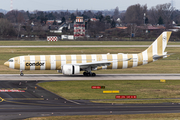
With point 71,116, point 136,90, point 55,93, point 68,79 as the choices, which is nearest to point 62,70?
point 68,79

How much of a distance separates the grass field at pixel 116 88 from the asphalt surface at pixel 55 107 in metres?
2.21

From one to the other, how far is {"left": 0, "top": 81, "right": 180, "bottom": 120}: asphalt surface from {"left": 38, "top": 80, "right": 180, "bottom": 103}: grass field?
2.21m

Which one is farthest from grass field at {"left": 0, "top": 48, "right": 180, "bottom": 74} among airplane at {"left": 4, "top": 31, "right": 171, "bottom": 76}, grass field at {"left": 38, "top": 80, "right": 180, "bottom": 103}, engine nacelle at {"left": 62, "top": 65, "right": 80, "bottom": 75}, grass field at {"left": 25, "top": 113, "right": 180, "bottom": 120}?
grass field at {"left": 25, "top": 113, "right": 180, "bottom": 120}

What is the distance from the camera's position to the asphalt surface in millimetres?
26047

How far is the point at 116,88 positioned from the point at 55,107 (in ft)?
41.2

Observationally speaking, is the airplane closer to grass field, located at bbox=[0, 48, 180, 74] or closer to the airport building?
grass field, located at bbox=[0, 48, 180, 74]

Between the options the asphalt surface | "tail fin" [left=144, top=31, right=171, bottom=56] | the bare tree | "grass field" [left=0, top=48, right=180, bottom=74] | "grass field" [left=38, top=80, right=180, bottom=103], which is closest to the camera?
the asphalt surface

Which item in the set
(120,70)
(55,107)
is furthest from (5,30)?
(55,107)

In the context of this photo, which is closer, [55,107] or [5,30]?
[55,107]

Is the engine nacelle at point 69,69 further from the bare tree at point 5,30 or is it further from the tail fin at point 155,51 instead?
the bare tree at point 5,30

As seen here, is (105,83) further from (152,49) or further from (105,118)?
(105,118)

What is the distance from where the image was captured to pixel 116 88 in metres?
38.2

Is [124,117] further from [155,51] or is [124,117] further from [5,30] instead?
[5,30]

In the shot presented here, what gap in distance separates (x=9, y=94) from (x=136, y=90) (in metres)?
16.7
